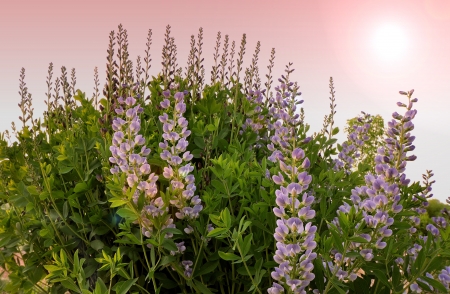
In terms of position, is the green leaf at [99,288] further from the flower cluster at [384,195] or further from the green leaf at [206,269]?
the flower cluster at [384,195]

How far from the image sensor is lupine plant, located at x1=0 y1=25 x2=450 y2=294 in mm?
2213

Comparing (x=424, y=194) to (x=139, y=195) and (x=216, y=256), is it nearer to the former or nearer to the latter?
(x=216, y=256)

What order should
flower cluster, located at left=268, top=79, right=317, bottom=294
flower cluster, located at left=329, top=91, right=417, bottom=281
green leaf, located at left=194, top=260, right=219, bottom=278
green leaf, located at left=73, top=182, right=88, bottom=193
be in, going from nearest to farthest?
flower cluster, located at left=268, top=79, right=317, bottom=294 < flower cluster, located at left=329, top=91, right=417, bottom=281 < green leaf, located at left=194, top=260, right=219, bottom=278 < green leaf, located at left=73, top=182, right=88, bottom=193

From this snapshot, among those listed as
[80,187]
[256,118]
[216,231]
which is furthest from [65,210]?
[256,118]

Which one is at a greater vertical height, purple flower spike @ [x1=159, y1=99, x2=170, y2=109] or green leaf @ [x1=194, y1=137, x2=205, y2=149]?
purple flower spike @ [x1=159, y1=99, x2=170, y2=109]

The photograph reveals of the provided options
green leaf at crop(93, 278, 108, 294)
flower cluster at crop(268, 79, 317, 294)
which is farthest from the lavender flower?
green leaf at crop(93, 278, 108, 294)

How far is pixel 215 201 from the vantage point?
8.50ft

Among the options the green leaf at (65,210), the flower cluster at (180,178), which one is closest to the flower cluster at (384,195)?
the flower cluster at (180,178)

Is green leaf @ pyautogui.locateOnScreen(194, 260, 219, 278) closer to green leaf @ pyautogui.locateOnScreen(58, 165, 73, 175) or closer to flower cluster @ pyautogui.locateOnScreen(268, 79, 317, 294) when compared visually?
flower cluster @ pyautogui.locateOnScreen(268, 79, 317, 294)

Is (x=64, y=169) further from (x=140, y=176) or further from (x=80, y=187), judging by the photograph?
(x=140, y=176)

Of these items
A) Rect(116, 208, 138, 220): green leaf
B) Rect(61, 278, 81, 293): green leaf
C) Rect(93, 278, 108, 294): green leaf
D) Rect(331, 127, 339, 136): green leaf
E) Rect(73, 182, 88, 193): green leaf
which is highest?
Rect(331, 127, 339, 136): green leaf

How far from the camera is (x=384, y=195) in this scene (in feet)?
7.17

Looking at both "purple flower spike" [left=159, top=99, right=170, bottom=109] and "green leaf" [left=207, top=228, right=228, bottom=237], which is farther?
"purple flower spike" [left=159, top=99, right=170, bottom=109]

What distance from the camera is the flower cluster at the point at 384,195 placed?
7.13 feet
